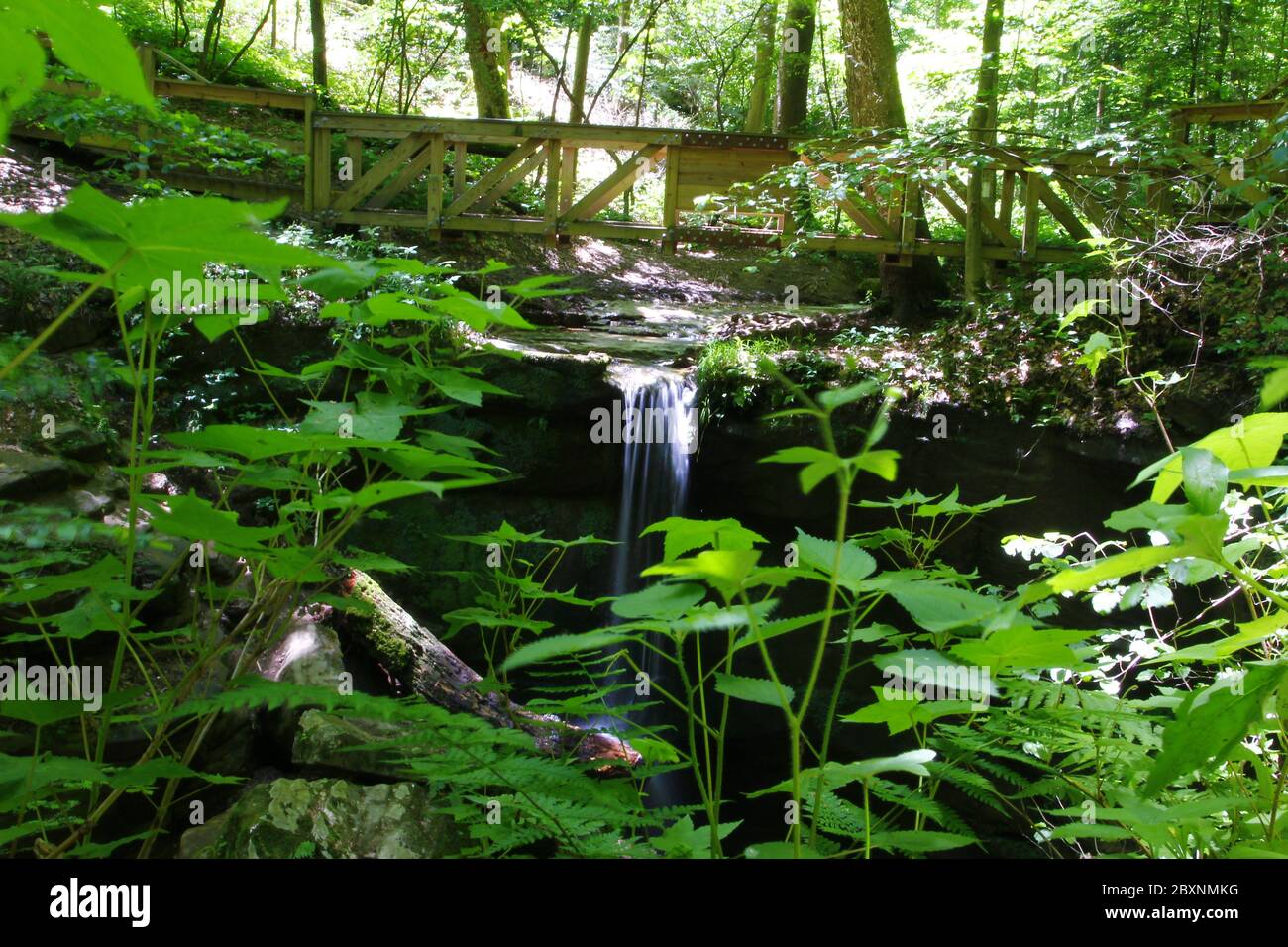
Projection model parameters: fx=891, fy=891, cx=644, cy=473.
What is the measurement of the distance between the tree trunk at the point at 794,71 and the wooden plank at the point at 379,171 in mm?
5821

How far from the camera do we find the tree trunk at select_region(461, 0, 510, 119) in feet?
43.6

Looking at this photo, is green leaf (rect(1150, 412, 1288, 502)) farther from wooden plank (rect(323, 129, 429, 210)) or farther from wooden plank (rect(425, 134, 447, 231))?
wooden plank (rect(323, 129, 429, 210))

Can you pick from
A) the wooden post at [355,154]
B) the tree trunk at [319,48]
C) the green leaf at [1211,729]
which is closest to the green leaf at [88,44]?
the green leaf at [1211,729]

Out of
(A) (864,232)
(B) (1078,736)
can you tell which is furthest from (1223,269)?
(B) (1078,736)

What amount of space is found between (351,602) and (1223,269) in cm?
760

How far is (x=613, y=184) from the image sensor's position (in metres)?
9.18

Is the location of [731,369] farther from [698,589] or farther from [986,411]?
[698,589]

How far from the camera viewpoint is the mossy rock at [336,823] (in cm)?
187

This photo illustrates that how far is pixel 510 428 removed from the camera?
7.50 metres

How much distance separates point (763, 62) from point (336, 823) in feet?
47.4

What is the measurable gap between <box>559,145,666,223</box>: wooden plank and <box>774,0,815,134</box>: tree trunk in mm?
4210

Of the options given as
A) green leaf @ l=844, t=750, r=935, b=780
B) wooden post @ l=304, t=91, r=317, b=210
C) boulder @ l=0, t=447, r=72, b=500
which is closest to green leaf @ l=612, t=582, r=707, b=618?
green leaf @ l=844, t=750, r=935, b=780

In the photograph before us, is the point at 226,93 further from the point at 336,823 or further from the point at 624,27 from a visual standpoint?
the point at 624,27

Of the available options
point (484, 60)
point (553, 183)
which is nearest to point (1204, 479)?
point (553, 183)
